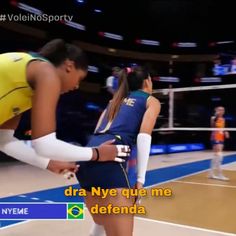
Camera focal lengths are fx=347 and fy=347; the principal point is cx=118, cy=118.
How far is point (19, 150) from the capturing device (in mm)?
1469

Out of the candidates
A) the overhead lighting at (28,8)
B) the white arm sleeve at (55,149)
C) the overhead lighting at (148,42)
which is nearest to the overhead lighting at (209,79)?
the overhead lighting at (148,42)

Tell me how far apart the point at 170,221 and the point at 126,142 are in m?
2.00

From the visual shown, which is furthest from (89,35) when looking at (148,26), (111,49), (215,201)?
(215,201)

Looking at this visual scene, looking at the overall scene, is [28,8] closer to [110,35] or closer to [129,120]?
[110,35]

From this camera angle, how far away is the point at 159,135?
13.3 m

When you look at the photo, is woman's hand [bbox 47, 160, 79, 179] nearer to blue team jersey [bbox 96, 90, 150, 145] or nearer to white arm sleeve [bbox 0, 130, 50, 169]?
white arm sleeve [bbox 0, 130, 50, 169]

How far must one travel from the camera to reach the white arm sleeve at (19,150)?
1.45 m

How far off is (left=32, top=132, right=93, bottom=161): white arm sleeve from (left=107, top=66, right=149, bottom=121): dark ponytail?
623mm

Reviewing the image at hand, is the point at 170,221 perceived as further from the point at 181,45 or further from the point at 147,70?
the point at 181,45

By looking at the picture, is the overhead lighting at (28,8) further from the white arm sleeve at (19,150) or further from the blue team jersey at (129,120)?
the white arm sleeve at (19,150)

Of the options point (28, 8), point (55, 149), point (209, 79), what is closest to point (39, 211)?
point (55, 149)

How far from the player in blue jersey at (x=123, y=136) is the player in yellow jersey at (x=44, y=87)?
36 centimetres

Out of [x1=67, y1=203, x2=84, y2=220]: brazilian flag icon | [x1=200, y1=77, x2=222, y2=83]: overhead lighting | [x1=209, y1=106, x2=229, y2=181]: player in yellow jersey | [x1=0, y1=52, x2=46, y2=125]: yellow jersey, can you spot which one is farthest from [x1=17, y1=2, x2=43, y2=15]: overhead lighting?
[x1=0, y1=52, x2=46, y2=125]: yellow jersey

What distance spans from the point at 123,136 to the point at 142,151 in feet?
0.51
